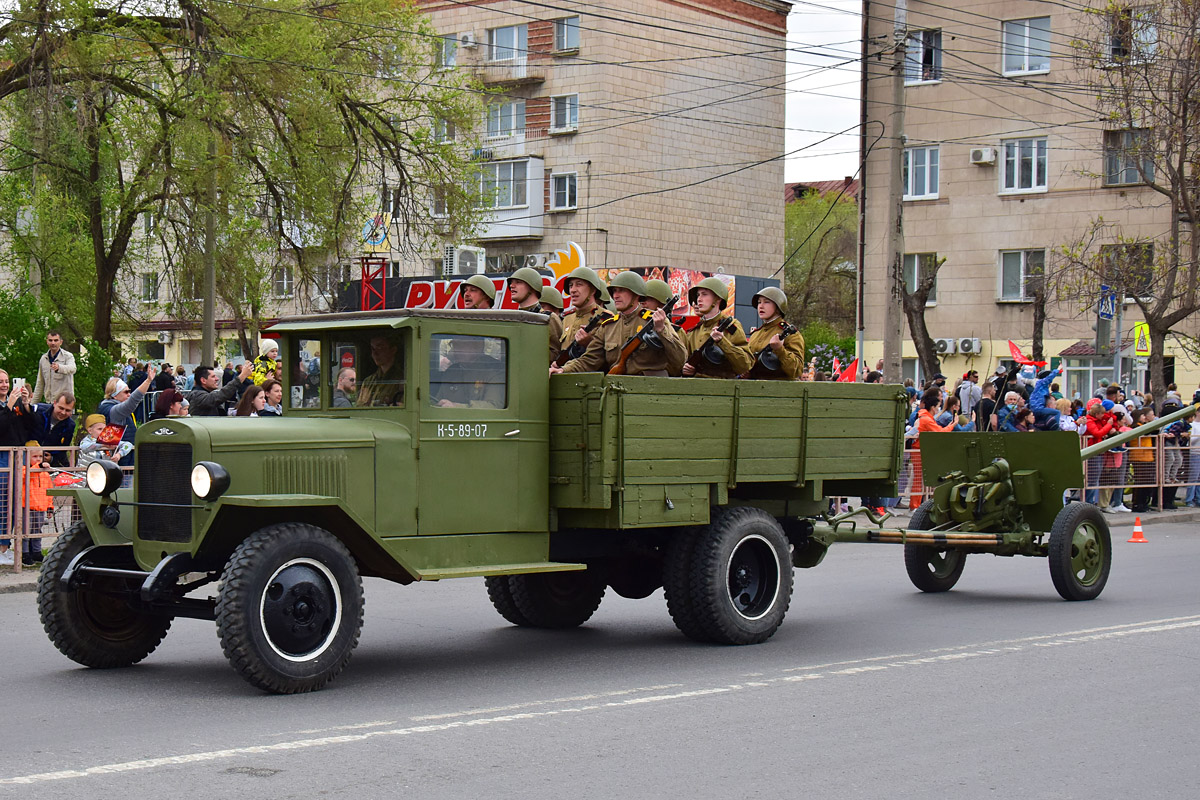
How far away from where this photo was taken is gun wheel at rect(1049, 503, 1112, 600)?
39.9ft

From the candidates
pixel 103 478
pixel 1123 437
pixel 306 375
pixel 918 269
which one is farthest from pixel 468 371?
pixel 918 269

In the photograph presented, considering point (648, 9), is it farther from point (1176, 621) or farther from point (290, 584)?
point (290, 584)

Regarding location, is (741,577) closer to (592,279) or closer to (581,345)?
(581,345)

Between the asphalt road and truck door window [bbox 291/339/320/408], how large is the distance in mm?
1669

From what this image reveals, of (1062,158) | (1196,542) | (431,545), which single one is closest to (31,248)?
(1062,158)

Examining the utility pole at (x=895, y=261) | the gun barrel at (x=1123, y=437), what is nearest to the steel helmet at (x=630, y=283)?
the gun barrel at (x=1123, y=437)

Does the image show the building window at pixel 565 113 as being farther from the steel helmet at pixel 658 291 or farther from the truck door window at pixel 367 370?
the truck door window at pixel 367 370

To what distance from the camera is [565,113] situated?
4688 cm

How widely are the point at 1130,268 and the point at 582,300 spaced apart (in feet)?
71.7

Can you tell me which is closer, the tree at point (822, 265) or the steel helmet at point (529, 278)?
the steel helmet at point (529, 278)

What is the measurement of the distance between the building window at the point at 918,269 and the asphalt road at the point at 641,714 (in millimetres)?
34452

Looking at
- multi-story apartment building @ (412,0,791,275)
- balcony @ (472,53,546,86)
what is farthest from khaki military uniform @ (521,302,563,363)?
balcony @ (472,53,546,86)

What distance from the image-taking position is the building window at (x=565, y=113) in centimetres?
4639

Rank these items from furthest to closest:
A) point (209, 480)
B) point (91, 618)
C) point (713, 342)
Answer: point (713, 342), point (91, 618), point (209, 480)
